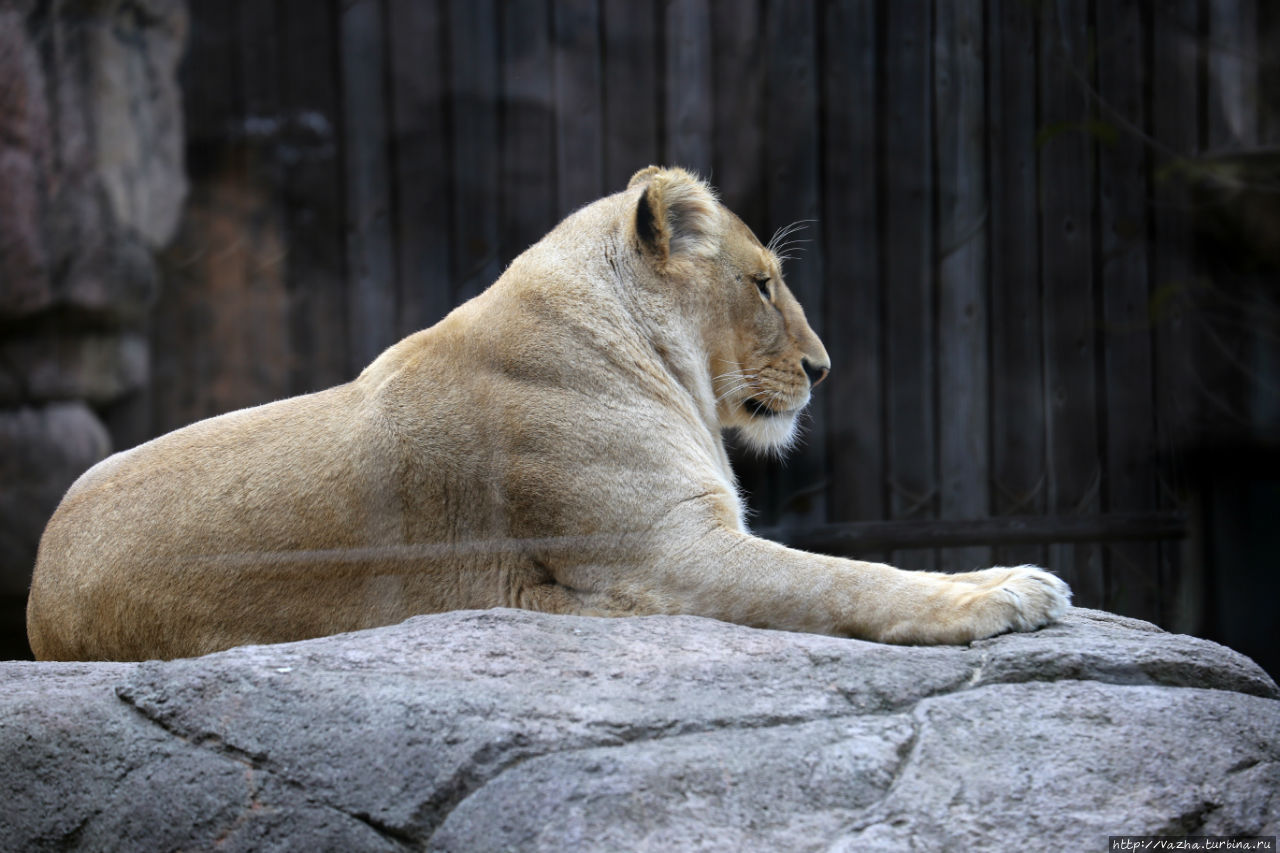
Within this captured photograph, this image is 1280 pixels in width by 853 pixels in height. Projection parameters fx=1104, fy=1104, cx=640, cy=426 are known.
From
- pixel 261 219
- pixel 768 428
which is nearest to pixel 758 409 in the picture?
pixel 768 428

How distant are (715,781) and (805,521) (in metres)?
2.01

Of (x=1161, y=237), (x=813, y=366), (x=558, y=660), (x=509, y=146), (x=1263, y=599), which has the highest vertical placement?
(x=509, y=146)

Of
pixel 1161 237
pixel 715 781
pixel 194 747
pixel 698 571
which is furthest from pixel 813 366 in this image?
pixel 194 747

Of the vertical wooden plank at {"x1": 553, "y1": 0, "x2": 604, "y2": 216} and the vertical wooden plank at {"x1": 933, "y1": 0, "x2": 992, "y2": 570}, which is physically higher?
the vertical wooden plank at {"x1": 553, "y1": 0, "x2": 604, "y2": 216}

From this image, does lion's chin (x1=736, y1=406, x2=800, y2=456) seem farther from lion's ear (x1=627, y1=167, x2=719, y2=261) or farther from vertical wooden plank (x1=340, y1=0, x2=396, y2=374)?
vertical wooden plank (x1=340, y1=0, x2=396, y2=374)

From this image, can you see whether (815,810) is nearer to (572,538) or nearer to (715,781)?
(715,781)

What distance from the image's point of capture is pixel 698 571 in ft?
6.57

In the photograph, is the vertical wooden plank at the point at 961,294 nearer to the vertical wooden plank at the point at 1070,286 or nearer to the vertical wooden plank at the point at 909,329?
the vertical wooden plank at the point at 909,329

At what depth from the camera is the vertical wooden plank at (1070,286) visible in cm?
293

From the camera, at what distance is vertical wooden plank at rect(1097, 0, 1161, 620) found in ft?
9.36

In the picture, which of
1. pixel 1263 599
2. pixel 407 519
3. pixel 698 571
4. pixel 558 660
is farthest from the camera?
pixel 1263 599

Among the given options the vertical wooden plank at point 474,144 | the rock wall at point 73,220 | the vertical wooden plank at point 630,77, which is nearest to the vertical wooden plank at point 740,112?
the vertical wooden plank at point 630,77

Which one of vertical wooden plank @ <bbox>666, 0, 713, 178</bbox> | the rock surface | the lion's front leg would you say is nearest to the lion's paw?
the lion's front leg

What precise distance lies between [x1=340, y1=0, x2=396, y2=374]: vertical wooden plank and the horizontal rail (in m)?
1.28
